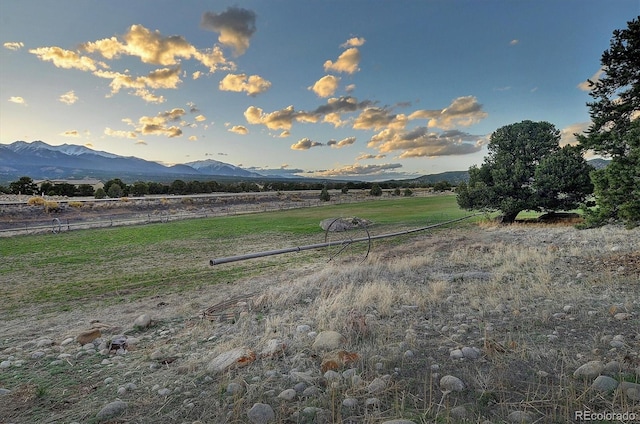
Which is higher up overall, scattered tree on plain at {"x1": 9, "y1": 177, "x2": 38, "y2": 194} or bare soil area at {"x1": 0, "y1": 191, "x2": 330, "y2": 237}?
scattered tree on plain at {"x1": 9, "y1": 177, "x2": 38, "y2": 194}

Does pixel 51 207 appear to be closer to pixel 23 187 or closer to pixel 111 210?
pixel 111 210

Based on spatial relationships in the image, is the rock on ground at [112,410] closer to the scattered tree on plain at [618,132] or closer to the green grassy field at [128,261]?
the green grassy field at [128,261]

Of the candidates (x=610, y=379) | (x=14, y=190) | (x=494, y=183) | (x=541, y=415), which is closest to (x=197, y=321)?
(x=541, y=415)

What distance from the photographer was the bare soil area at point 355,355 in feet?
11.5

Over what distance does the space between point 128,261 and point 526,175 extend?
23607 mm

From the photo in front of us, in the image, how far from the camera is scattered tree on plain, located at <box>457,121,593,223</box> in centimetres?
1847

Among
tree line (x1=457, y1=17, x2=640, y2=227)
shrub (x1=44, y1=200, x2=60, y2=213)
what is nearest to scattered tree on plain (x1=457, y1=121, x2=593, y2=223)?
tree line (x1=457, y1=17, x2=640, y2=227)

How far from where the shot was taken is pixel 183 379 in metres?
4.41

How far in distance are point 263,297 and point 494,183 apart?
60.5ft

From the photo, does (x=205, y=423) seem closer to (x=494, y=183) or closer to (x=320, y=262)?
(x=320, y=262)

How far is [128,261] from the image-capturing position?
55.7ft

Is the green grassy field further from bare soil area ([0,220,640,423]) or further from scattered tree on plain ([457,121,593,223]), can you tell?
scattered tree on plain ([457,121,593,223])

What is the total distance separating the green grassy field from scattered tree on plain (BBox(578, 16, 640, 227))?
36.3ft

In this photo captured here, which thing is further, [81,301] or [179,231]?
[179,231]
